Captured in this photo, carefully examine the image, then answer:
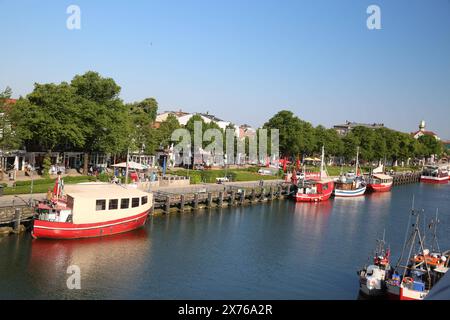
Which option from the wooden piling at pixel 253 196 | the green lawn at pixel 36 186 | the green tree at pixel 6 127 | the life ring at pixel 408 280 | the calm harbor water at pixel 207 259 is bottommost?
the calm harbor water at pixel 207 259

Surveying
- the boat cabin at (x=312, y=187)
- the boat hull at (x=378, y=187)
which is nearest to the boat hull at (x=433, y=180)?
the boat hull at (x=378, y=187)

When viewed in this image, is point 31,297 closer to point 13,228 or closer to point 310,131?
point 13,228

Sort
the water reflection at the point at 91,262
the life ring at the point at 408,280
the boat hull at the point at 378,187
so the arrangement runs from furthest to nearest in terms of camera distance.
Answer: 1. the boat hull at the point at 378,187
2. the water reflection at the point at 91,262
3. the life ring at the point at 408,280

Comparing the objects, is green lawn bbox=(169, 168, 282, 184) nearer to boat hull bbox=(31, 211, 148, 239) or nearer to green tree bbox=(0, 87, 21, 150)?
green tree bbox=(0, 87, 21, 150)

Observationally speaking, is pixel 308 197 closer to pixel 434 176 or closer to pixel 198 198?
pixel 198 198

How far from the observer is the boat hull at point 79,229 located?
37656 mm

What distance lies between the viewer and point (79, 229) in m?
39.2

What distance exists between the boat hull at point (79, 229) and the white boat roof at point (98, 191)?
2.20m

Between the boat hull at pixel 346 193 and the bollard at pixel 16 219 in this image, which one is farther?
the boat hull at pixel 346 193

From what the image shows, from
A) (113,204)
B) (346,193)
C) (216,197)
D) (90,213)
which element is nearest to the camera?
(90,213)

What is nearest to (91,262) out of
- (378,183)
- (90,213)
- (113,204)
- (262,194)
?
(90,213)

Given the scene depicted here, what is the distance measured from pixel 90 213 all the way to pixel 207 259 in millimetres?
10776

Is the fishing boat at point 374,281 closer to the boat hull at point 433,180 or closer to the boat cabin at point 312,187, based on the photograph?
the boat cabin at point 312,187

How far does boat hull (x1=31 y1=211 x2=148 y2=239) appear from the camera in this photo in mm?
37656
